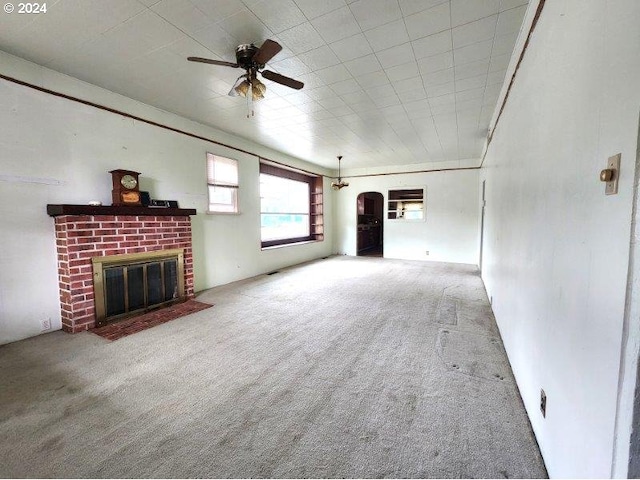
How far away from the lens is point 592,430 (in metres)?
0.88

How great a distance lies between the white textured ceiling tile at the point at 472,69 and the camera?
8.94 feet

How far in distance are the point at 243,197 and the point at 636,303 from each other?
17.2ft

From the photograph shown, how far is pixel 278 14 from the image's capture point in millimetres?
2066

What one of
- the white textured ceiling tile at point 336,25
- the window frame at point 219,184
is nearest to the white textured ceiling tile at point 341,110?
the white textured ceiling tile at point 336,25

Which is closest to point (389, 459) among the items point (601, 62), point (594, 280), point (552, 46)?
point (594, 280)

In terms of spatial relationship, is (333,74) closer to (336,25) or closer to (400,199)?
(336,25)

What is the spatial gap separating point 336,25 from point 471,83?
1860 millimetres

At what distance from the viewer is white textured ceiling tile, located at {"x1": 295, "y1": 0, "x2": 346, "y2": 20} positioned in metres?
1.96

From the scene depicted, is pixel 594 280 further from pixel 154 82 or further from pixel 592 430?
pixel 154 82

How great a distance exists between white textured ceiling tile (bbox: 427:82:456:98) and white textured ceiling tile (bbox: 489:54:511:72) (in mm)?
432

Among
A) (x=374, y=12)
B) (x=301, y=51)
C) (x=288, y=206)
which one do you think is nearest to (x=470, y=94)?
(x=374, y=12)

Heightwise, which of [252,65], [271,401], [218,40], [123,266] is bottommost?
[271,401]

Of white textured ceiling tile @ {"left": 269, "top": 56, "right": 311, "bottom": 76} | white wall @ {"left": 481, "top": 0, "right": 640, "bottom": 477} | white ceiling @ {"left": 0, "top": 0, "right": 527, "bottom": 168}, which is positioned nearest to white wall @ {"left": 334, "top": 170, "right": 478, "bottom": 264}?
white ceiling @ {"left": 0, "top": 0, "right": 527, "bottom": 168}

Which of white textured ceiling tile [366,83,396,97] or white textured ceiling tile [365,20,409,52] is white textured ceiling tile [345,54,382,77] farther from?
white textured ceiling tile [366,83,396,97]
